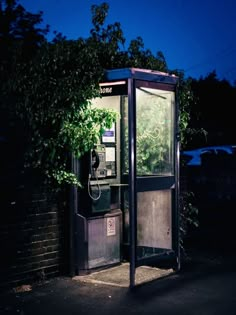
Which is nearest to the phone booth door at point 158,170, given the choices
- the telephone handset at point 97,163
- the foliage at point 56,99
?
the telephone handset at point 97,163

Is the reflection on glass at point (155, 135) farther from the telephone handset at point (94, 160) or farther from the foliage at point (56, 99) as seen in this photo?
the foliage at point (56, 99)

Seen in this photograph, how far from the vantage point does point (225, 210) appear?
13.7 metres

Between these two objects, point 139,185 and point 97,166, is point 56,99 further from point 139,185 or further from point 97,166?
point 139,185

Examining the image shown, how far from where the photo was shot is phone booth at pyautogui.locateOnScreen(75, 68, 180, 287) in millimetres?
7352

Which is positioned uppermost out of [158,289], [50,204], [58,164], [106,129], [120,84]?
[120,84]

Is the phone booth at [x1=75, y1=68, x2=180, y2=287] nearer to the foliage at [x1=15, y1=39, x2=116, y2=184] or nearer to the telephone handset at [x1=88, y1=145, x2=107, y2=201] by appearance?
the telephone handset at [x1=88, y1=145, x2=107, y2=201]

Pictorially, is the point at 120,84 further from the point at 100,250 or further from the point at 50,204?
the point at 100,250

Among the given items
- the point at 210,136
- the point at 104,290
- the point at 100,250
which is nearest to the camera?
the point at 104,290

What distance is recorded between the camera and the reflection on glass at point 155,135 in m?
7.73

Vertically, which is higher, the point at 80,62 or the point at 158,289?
the point at 80,62

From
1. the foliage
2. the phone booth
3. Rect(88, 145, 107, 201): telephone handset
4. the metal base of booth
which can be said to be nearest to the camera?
the foliage

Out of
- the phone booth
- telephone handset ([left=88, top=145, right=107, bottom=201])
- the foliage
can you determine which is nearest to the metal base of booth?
the phone booth

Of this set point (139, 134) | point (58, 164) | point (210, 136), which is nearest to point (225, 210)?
point (139, 134)

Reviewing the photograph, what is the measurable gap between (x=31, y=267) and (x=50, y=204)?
0.81 m
